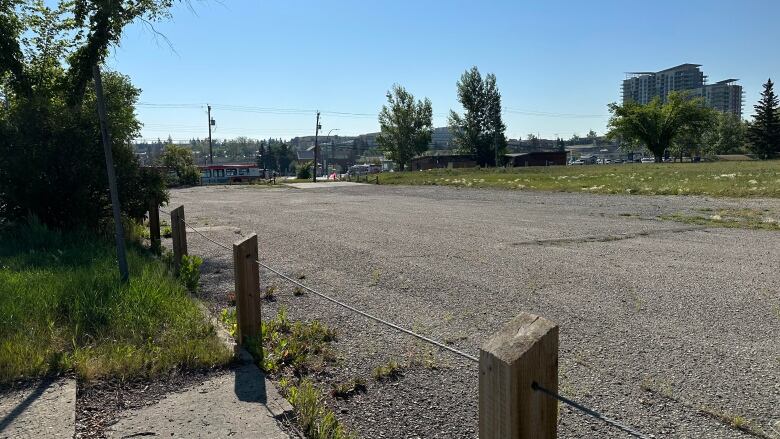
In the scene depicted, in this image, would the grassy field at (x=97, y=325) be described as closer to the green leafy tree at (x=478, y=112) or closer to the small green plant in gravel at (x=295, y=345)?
the small green plant in gravel at (x=295, y=345)

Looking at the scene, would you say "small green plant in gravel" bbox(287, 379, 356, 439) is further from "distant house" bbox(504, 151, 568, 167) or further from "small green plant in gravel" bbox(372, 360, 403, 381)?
"distant house" bbox(504, 151, 568, 167)

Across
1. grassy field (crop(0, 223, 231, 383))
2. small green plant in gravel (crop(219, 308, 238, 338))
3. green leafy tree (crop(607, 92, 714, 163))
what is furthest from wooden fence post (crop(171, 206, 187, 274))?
green leafy tree (crop(607, 92, 714, 163))

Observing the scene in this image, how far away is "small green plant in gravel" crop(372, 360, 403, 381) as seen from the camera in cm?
444

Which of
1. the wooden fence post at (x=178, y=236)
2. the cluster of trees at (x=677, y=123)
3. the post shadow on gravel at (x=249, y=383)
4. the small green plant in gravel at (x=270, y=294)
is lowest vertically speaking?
the small green plant in gravel at (x=270, y=294)

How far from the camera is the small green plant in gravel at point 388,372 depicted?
4.44 metres

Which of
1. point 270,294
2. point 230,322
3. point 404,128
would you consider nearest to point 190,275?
point 270,294

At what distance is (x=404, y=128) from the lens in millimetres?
Answer: 91500

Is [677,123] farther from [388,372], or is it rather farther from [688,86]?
[688,86]

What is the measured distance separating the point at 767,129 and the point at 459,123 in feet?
142

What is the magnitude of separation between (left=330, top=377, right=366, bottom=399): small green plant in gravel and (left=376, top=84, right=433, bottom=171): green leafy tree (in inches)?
3458

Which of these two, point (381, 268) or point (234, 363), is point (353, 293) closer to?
point (381, 268)

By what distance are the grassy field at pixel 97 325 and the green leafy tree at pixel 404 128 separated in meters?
85.4

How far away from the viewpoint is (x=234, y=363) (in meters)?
4.64

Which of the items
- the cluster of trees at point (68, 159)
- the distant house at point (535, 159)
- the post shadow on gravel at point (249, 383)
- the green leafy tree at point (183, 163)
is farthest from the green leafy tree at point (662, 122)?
the post shadow on gravel at point (249, 383)
